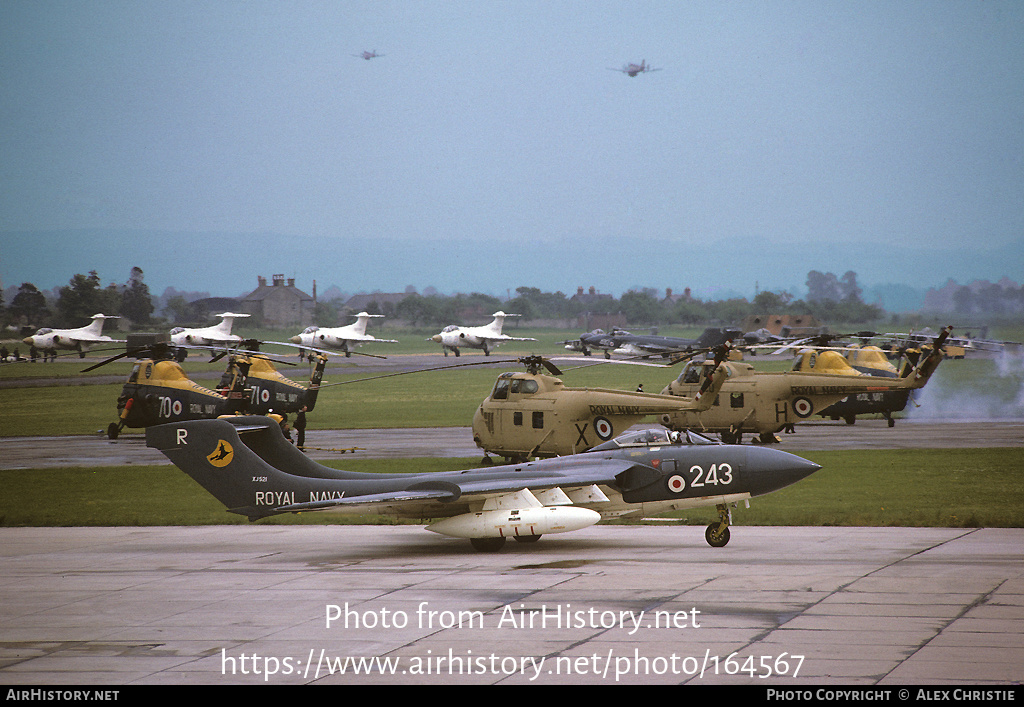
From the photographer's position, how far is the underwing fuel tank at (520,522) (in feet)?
60.4

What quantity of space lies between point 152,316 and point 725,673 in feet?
188

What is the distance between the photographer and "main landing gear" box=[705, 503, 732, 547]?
1911cm

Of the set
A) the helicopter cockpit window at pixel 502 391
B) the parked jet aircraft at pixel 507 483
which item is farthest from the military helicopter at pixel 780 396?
the parked jet aircraft at pixel 507 483

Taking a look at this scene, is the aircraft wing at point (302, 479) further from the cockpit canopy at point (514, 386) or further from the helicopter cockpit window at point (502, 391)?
the helicopter cockpit window at point (502, 391)

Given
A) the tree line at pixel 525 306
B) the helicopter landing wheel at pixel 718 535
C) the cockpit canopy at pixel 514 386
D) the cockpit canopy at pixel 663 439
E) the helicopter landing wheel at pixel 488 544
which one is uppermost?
the tree line at pixel 525 306

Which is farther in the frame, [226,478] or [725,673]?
[226,478]

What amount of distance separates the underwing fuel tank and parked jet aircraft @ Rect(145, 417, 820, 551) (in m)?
0.02

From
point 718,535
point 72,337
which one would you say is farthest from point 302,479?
point 72,337

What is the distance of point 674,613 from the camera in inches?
551

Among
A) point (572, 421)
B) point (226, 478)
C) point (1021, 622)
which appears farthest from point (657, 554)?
point (572, 421)

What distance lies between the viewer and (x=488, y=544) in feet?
63.6

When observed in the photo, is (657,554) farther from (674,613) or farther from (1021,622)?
(1021,622)

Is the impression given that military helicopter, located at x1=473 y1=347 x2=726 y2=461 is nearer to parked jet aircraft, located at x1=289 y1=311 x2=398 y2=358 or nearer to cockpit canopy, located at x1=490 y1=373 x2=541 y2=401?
cockpit canopy, located at x1=490 y1=373 x2=541 y2=401

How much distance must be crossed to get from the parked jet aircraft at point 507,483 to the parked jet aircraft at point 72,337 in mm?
31591
